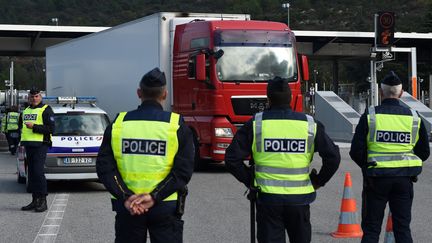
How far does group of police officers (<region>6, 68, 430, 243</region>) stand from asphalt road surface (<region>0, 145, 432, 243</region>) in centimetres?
212

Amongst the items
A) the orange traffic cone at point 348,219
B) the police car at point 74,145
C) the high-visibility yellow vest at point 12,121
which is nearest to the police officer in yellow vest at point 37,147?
the police car at point 74,145

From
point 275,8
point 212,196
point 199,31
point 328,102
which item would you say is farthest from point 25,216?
point 275,8

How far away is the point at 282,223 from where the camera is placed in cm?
553

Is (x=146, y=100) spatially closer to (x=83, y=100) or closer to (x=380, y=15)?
(x=83, y=100)

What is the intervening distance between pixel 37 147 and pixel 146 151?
21.0 ft

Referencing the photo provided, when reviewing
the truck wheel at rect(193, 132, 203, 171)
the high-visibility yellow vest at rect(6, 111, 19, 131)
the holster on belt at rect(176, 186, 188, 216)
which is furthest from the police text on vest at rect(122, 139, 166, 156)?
the high-visibility yellow vest at rect(6, 111, 19, 131)

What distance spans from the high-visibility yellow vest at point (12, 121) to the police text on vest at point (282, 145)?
19136mm

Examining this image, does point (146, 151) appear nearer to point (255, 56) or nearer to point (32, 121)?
point (32, 121)

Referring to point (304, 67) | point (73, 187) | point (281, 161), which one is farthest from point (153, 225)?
point (304, 67)

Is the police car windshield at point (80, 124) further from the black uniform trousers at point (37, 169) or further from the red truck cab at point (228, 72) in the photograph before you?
the red truck cab at point (228, 72)

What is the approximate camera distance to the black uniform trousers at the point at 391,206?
22.1 feet

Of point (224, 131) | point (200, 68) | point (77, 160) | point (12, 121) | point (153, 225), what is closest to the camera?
point (153, 225)

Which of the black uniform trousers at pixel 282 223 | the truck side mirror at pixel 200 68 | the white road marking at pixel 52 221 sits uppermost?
the truck side mirror at pixel 200 68

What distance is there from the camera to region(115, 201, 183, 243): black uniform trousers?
16.5 feet
